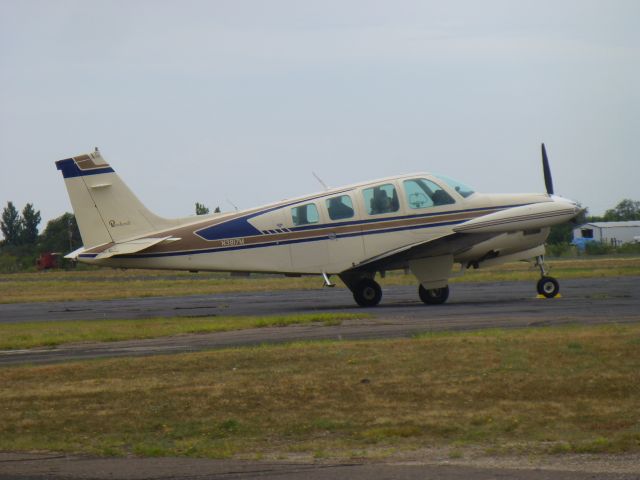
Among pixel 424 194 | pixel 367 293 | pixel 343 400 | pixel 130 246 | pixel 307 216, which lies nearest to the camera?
pixel 343 400

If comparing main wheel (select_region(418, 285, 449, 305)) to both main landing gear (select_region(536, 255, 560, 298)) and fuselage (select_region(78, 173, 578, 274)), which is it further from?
main landing gear (select_region(536, 255, 560, 298))

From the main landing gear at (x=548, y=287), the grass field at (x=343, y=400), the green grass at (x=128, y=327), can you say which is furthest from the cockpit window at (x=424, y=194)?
the grass field at (x=343, y=400)

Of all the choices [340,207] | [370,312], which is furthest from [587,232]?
[370,312]

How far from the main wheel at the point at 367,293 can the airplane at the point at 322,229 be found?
92cm

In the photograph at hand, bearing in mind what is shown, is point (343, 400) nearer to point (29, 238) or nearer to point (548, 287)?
point (548, 287)

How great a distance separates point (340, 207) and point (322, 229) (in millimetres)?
755

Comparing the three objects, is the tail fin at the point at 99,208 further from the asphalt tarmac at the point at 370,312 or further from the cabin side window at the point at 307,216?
the cabin side window at the point at 307,216

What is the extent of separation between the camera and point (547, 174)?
2938 centimetres

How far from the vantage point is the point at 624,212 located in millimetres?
174125

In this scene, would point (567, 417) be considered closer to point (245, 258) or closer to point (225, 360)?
point (225, 360)

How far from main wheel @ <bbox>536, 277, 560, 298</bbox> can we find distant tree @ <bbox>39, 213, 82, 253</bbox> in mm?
96301

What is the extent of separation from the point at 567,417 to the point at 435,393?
2.04m

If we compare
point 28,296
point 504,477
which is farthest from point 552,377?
point 28,296

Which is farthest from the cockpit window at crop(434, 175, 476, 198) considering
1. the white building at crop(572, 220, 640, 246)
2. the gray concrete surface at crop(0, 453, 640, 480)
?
the white building at crop(572, 220, 640, 246)
